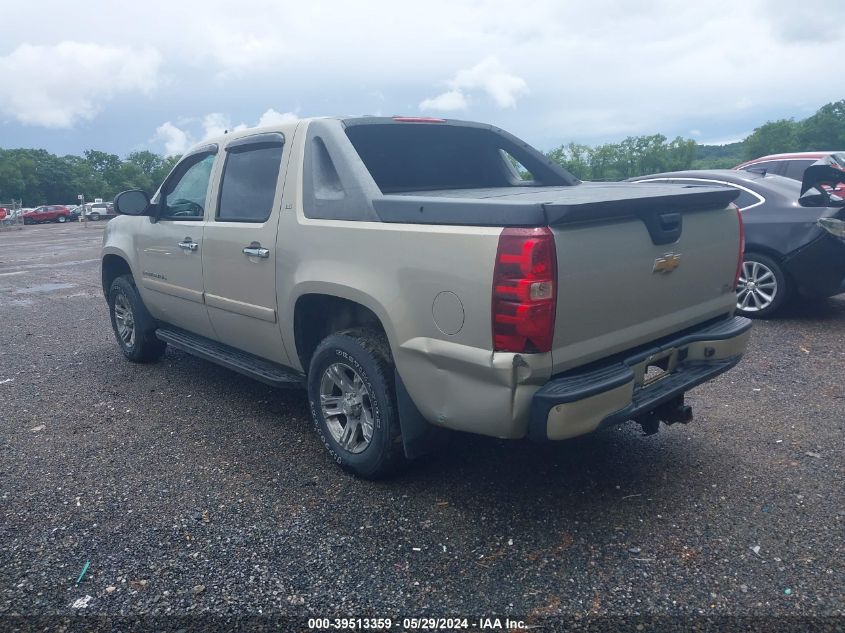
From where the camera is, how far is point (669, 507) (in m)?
3.32

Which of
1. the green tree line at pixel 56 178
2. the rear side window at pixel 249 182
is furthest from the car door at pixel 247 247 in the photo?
the green tree line at pixel 56 178

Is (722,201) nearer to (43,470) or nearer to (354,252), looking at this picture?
(354,252)

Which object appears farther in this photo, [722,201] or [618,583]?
[722,201]

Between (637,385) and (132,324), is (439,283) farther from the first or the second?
(132,324)

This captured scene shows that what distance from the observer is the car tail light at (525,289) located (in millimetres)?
2703

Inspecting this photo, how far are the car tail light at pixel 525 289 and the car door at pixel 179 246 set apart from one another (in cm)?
266

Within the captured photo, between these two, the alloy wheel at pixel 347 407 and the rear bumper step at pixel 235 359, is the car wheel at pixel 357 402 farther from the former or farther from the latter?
the rear bumper step at pixel 235 359

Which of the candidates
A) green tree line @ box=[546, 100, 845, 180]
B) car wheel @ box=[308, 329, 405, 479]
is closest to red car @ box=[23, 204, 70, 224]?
green tree line @ box=[546, 100, 845, 180]

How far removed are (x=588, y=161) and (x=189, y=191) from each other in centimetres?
1417

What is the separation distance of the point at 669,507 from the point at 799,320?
185 inches

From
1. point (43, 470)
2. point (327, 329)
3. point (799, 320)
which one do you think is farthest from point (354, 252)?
point (799, 320)

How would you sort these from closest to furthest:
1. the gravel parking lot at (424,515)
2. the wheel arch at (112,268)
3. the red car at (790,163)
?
the gravel parking lot at (424,515) → the wheel arch at (112,268) → the red car at (790,163)

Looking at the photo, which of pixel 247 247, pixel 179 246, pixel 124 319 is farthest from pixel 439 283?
pixel 124 319

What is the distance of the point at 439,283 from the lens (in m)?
2.96
